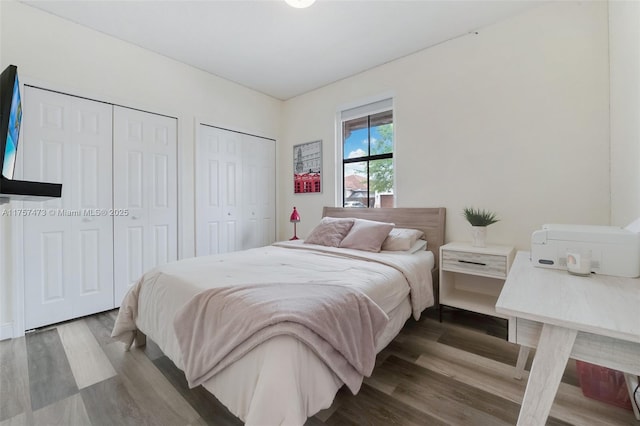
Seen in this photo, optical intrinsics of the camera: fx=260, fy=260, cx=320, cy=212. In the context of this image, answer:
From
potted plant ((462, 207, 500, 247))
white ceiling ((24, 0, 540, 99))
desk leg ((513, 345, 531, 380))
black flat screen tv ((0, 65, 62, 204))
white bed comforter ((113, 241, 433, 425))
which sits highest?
white ceiling ((24, 0, 540, 99))

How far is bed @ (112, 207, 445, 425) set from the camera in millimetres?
999

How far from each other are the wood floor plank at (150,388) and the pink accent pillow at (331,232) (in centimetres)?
165

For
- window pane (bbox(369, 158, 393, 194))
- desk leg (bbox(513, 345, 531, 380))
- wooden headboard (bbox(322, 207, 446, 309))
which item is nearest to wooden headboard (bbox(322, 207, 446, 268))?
wooden headboard (bbox(322, 207, 446, 309))

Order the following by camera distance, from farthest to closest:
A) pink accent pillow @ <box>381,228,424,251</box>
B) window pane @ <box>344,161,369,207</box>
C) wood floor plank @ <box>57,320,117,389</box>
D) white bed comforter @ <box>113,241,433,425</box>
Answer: window pane @ <box>344,161,369,207</box>
pink accent pillow @ <box>381,228,424,251</box>
wood floor plank @ <box>57,320,117,389</box>
white bed comforter @ <box>113,241,433,425</box>

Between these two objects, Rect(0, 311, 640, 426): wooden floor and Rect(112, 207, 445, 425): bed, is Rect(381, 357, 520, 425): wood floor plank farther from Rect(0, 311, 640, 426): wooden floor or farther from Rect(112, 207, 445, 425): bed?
Rect(112, 207, 445, 425): bed

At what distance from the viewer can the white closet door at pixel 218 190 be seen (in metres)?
3.27

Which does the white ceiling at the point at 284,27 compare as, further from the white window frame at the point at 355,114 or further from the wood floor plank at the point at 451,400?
the wood floor plank at the point at 451,400

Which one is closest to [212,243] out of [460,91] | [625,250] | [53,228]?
[53,228]

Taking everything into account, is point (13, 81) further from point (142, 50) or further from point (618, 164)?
point (618, 164)

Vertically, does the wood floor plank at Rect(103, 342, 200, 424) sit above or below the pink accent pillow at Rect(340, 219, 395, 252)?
below

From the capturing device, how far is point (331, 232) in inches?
109

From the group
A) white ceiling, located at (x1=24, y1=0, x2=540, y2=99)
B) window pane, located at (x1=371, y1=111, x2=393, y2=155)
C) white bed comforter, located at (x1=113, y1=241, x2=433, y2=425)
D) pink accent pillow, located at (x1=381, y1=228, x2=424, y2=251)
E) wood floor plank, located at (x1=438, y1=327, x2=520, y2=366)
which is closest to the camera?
white bed comforter, located at (x1=113, y1=241, x2=433, y2=425)

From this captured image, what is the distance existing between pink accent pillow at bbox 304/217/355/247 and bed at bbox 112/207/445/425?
2.00 ft

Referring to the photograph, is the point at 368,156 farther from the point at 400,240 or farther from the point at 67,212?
the point at 67,212
